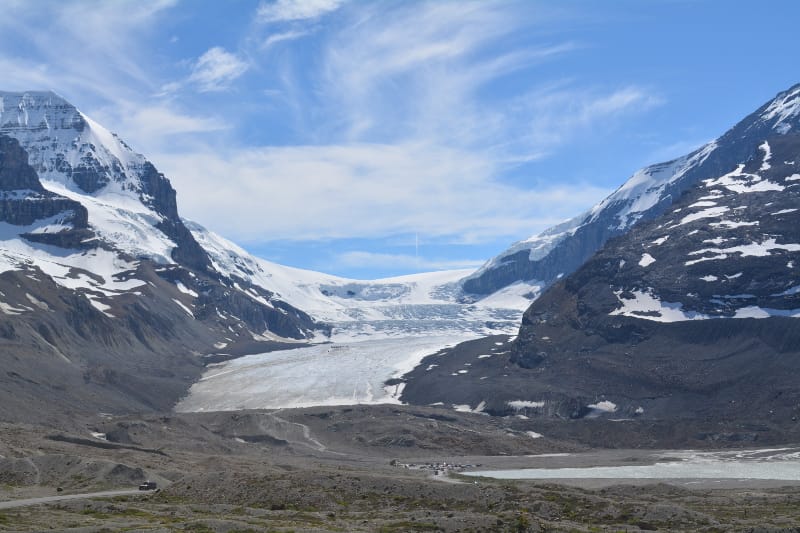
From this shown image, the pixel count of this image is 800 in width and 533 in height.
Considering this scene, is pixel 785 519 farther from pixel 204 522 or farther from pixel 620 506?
pixel 204 522

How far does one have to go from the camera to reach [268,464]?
168375 millimetres

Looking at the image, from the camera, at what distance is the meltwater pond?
171 metres

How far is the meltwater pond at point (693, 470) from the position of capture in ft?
561

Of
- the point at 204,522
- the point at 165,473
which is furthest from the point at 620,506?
the point at 165,473

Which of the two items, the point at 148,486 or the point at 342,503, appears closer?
the point at 342,503

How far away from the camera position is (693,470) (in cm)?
18175

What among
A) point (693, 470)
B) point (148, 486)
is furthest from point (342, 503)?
point (693, 470)

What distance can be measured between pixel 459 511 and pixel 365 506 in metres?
11.8

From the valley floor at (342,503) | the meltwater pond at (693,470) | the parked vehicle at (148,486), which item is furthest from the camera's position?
the meltwater pond at (693,470)

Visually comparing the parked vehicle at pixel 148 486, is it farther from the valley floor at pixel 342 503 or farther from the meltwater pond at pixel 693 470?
the meltwater pond at pixel 693 470

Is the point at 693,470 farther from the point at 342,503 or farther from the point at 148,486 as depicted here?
the point at 148,486

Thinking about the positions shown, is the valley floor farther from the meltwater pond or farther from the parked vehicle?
the meltwater pond

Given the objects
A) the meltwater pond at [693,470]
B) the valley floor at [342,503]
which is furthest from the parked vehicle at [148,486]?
the meltwater pond at [693,470]

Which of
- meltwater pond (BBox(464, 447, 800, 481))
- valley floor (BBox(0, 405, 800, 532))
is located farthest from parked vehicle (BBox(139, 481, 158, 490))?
meltwater pond (BBox(464, 447, 800, 481))
